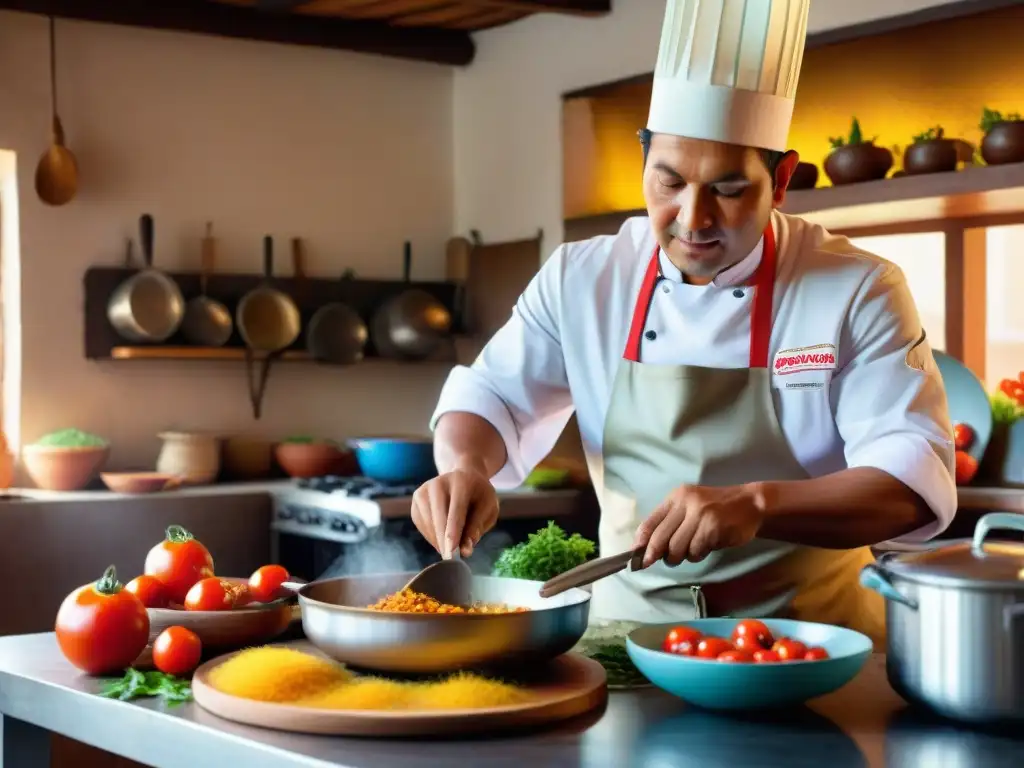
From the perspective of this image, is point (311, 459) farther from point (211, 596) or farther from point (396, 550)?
point (211, 596)

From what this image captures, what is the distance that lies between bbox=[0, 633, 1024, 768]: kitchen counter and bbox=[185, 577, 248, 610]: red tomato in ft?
0.59

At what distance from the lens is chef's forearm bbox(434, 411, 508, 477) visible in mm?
2051

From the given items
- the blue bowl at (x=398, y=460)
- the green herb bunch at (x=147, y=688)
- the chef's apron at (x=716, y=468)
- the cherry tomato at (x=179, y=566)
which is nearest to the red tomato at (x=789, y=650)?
the chef's apron at (x=716, y=468)

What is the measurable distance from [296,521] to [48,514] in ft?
2.47

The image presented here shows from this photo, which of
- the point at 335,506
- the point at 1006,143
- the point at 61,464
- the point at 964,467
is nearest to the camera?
the point at 1006,143

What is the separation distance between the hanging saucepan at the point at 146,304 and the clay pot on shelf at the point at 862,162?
2278mm

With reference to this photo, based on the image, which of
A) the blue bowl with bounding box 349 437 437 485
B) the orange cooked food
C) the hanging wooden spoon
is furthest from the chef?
the hanging wooden spoon

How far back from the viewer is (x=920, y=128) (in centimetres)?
394

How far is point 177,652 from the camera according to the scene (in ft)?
5.20

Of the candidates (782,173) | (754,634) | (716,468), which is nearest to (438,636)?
(754,634)

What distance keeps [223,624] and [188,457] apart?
113 inches

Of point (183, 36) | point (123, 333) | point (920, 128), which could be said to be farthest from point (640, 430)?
point (183, 36)

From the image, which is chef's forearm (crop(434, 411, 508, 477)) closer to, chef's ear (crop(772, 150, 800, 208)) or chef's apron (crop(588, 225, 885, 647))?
chef's apron (crop(588, 225, 885, 647))

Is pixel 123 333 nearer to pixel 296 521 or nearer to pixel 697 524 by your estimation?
pixel 296 521
